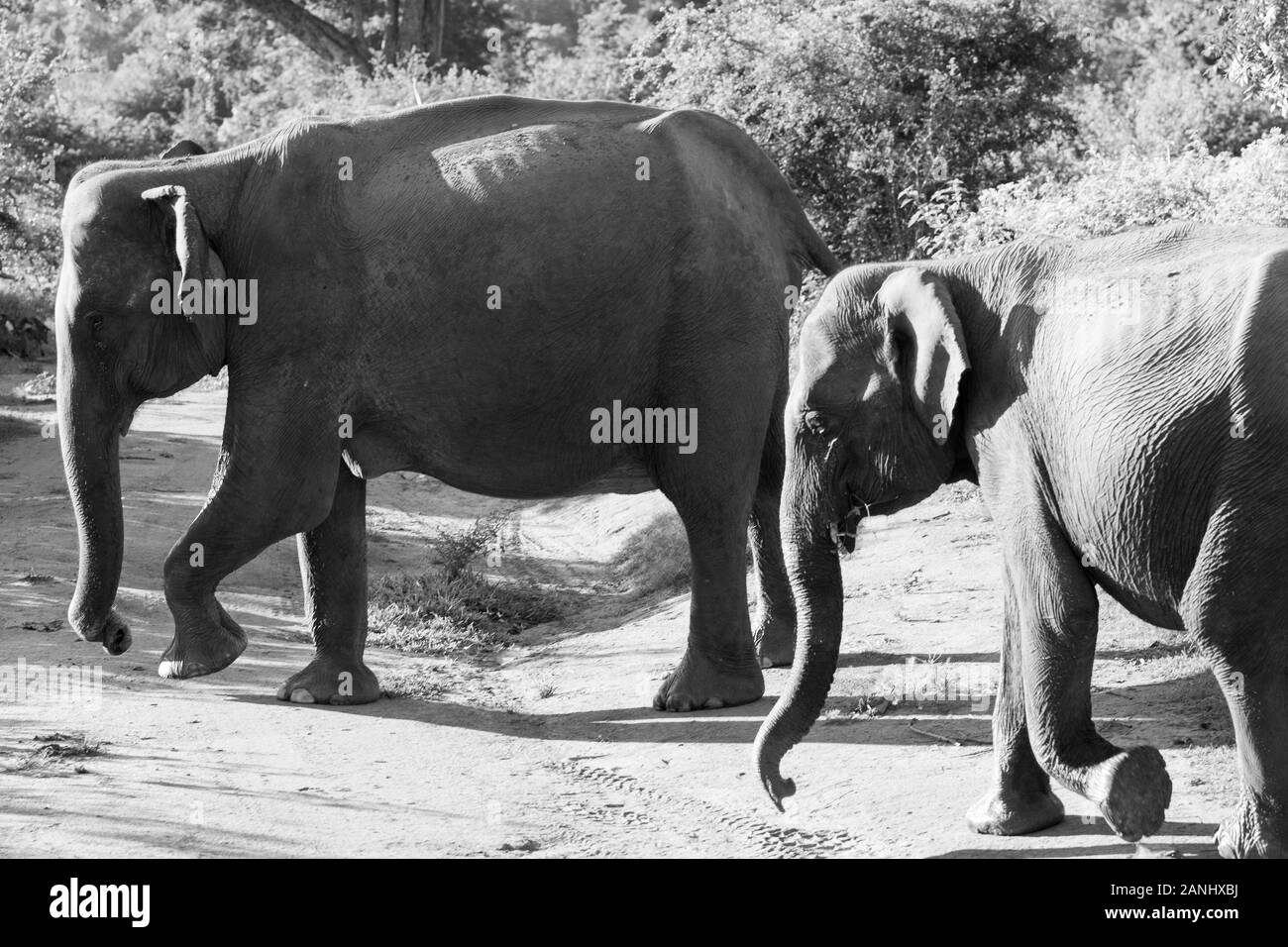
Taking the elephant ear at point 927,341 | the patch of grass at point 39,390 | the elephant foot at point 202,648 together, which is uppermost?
the elephant ear at point 927,341

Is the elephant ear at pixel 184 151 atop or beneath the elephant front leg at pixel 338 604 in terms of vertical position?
atop

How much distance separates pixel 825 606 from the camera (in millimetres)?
6148

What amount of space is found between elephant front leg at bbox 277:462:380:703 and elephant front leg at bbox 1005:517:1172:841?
13.9 feet

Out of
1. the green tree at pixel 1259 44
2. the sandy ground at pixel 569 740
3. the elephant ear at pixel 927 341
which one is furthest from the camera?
the green tree at pixel 1259 44

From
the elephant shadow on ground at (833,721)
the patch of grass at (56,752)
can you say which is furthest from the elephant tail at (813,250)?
the patch of grass at (56,752)

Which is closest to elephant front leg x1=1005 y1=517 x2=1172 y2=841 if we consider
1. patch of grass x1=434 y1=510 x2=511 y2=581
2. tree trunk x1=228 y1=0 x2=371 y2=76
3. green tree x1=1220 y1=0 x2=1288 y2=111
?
patch of grass x1=434 y1=510 x2=511 y2=581

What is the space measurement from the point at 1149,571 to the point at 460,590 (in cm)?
660

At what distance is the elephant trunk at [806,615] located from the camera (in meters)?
6.03

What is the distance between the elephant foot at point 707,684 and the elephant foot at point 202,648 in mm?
2193

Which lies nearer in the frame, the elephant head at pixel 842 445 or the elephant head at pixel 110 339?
the elephant head at pixel 842 445

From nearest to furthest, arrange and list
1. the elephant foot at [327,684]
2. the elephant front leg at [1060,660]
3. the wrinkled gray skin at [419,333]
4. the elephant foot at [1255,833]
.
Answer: the elephant foot at [1255,833]
the elephant front leg at [1060,660]
the wrinkled gray skin at [419,333]
the elephant foot at [327,684]

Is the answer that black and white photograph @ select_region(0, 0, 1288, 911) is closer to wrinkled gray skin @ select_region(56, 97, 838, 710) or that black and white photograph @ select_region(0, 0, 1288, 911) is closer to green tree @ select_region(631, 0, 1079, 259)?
wrinkled gray skin @ select_region(56, 97, 838, 710)

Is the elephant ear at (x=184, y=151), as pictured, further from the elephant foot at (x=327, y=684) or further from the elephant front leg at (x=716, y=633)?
the elephant front leg at (x=716, y=633)

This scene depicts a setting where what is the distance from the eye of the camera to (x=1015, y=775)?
6.07 m
